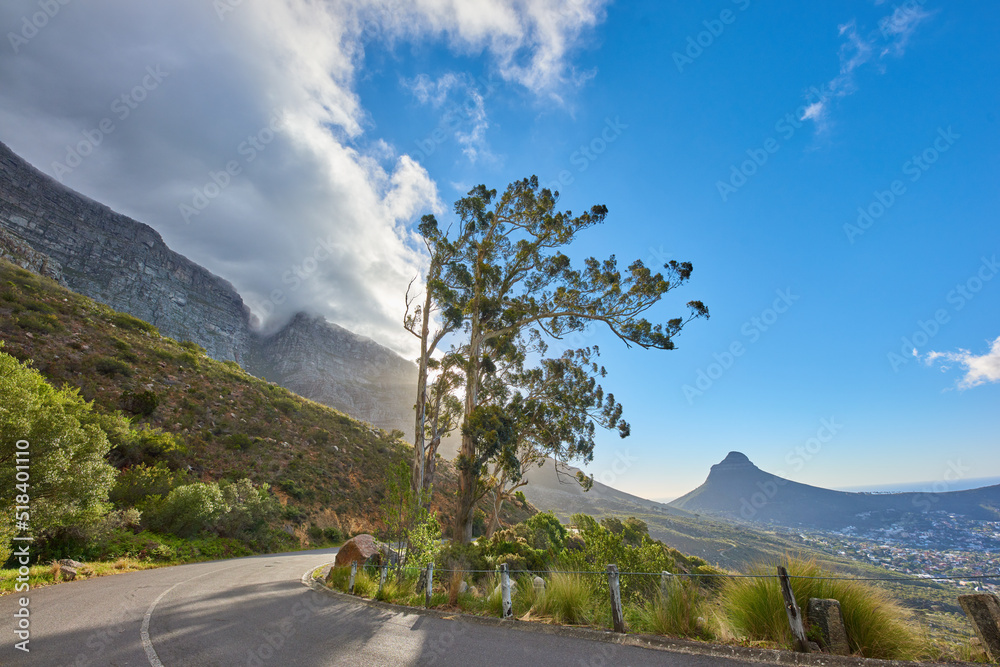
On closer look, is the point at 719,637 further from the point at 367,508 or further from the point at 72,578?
the point at 367,508

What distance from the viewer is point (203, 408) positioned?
31.8 metres

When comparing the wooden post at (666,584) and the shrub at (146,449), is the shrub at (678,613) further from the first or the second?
the shrub at (146,449)

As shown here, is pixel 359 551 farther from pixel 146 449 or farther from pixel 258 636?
pixel 146 449

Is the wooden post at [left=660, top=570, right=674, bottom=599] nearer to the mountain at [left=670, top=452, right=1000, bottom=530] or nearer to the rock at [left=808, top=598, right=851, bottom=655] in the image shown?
the rock at [left=808, top=598, right=851, bottom=655]

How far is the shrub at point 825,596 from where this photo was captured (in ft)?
13.1

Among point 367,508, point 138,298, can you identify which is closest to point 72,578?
point 367,508

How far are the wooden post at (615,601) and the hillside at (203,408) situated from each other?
2714 cm

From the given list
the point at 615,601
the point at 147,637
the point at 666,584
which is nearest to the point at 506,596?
the point at 615,601

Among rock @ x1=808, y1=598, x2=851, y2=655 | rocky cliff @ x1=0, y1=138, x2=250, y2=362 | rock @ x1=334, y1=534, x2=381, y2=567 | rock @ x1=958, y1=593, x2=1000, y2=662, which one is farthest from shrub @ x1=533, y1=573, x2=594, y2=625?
rocky cliff @ x1=0, y1=138, x2=250, y2=362

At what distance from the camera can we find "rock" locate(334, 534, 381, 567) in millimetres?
10553

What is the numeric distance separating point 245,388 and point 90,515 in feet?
110

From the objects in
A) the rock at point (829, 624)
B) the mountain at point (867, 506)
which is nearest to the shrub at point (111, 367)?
the rock at point (829, 624)

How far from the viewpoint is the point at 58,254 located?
88688mm

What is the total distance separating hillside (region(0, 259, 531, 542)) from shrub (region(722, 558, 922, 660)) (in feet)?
93.7
